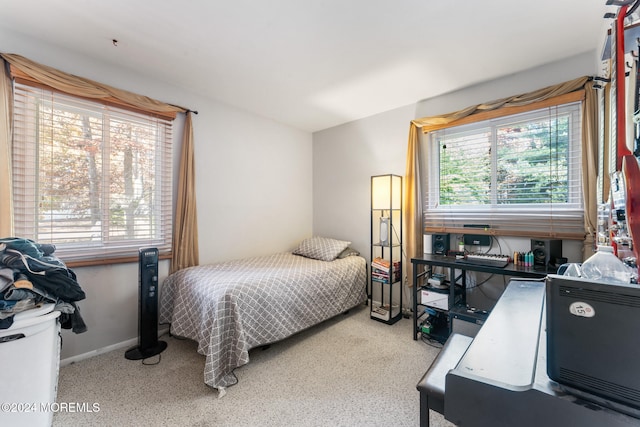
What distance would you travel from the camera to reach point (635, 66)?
106cm

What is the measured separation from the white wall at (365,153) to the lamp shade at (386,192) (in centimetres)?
23

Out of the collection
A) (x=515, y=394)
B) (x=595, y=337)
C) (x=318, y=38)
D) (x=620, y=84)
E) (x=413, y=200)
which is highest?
(x=318, y=38)

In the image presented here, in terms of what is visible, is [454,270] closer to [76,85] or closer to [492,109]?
[492,109]

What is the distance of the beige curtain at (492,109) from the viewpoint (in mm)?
2041

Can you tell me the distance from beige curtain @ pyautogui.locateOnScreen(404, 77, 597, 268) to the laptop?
6.84 feet

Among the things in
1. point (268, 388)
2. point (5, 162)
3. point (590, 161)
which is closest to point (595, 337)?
point (268, 388)

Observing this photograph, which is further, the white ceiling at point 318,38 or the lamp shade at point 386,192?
the lamp shade at point 386,192

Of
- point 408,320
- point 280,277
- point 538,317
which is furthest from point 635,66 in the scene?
point 408,320

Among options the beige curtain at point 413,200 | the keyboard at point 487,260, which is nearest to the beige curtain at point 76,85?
the beige curtain at point 413,200

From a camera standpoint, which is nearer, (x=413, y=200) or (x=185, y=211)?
(x=185, y=211)

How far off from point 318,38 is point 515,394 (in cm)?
220

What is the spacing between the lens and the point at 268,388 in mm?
1886

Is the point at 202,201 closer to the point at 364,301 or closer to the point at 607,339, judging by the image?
the point at 364,301

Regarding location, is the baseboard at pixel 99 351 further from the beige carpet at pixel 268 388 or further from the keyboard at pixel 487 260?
the keyboard at pixel 487 260
